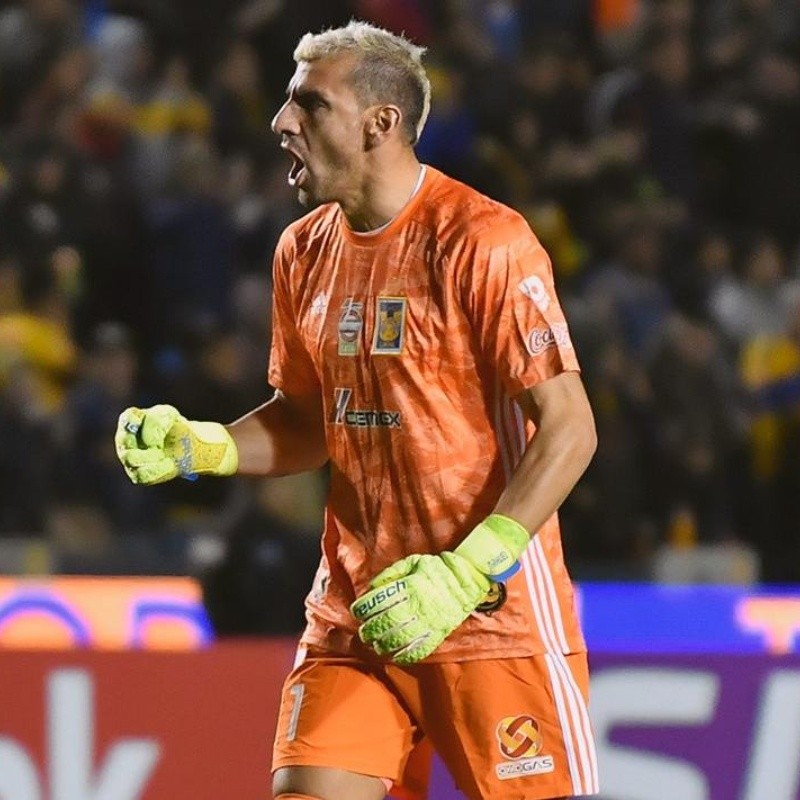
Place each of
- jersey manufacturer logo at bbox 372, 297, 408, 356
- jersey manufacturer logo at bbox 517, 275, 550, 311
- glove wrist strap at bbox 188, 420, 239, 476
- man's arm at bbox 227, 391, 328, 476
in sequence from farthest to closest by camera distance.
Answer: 1. man's arm at bbox 227, 391, 328, 476
2. glove wrist strap at bbox 188, 420, 239, 476
3. jersey manufacturer logo at bbox 372, 297, 408, 356
4. jersey manufacturer logo at bbox 517, 275, 550, 311

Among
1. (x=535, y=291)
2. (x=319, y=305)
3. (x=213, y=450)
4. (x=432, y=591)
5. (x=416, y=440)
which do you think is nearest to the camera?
(x=432, y=591)

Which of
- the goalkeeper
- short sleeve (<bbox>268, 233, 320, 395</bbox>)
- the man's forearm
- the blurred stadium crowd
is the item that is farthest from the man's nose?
the blurred stadium crowd

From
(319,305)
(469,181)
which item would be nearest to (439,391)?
(319,305)

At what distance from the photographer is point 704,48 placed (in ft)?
35.9

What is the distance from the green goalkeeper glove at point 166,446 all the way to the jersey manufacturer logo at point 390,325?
1.56 feet

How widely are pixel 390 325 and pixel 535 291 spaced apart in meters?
0.30

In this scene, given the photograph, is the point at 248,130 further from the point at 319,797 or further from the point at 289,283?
the point at 319,797

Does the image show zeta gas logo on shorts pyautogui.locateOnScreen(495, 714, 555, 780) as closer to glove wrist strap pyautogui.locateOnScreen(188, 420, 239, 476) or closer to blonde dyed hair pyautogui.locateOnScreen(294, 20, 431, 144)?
glove wrist strap pyautogui.locateOnScreen(188, 420, 239, 476)

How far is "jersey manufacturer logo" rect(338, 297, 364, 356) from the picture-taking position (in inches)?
151

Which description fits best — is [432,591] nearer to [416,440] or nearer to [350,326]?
[416,440]

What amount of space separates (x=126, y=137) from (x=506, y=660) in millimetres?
6468

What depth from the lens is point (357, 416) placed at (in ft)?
12.5

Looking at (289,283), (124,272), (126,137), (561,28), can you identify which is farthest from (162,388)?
(289,283)

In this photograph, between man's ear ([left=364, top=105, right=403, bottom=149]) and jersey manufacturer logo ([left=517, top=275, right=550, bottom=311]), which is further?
man's ear ([left=364, top=105, right=403, bottom=149])
